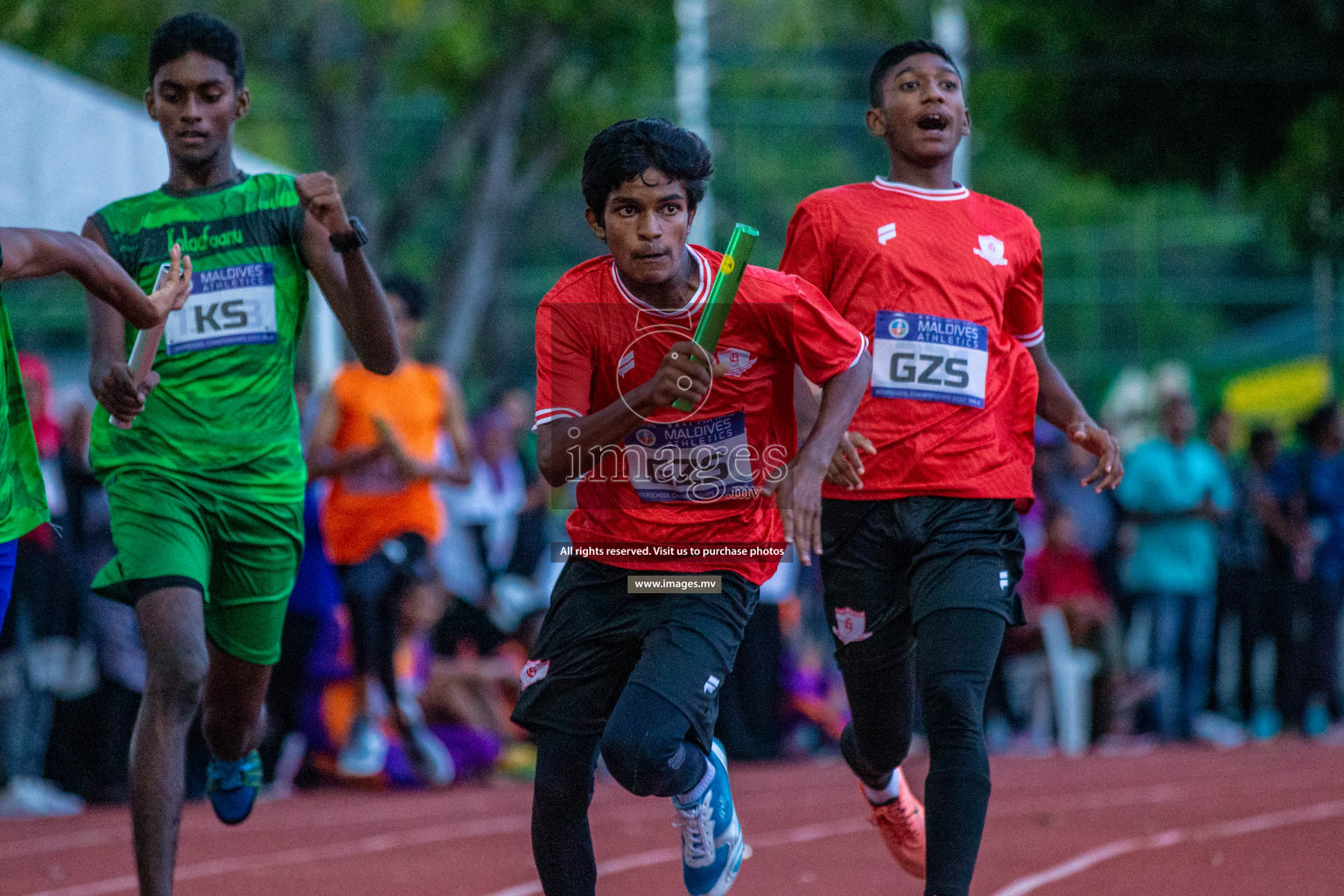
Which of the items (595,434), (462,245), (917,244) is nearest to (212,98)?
(595,434)

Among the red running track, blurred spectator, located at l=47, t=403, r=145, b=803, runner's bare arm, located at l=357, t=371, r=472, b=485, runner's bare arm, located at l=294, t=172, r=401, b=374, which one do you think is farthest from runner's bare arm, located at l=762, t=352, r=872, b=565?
blurred spectator, located at l=47, t=403, r=145, b=803

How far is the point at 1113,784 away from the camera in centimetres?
964

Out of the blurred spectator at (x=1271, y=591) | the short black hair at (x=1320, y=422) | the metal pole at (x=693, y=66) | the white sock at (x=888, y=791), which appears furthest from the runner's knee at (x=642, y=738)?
the metal pole at (x=693, y=66)

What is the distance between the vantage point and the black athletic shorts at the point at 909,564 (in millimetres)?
4867

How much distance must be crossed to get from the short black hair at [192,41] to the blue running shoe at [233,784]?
84.5 inches

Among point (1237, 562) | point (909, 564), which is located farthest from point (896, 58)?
point (1237, 562)

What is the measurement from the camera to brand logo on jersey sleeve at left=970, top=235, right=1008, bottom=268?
5160mm

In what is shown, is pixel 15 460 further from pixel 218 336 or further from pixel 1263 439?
pixel 1263 439

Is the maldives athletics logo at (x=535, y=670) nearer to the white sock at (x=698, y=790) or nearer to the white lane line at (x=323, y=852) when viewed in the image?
the white sock at (x=698, y=790)

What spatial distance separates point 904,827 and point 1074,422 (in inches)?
55.8

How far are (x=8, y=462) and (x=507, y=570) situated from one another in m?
6.81

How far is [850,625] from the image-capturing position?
512 centimetres

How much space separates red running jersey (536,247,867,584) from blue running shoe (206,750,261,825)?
1641 millimetres

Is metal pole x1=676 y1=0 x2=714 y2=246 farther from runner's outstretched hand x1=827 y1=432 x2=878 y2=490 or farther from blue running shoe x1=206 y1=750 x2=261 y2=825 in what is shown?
runner's outstretched hand x1=827 y1=432 x2=878 y2=490
